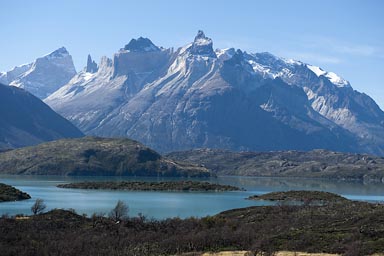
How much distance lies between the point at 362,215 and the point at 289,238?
30.3 meters

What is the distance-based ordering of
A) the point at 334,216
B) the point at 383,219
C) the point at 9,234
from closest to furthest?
the point at 9,234 < the point at 383,219 < the point at 334,216

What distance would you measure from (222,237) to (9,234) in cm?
3268

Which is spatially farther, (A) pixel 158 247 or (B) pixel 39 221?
(B) pixel 39 221

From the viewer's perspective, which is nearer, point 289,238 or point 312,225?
point 289,238

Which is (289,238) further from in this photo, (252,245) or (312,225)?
(312,225)

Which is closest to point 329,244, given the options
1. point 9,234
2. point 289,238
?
point 289,238

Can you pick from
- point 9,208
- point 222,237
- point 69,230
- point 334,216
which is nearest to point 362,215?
point 334,216

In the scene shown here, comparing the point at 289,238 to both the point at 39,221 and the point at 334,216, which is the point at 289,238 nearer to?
the point at 334,216

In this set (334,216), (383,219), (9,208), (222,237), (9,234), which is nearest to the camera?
(9,234)

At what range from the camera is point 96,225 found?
110625mm

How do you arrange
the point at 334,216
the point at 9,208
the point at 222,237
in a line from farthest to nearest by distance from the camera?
the point at 9,208 → the point at 334,216 → the point at 222,237

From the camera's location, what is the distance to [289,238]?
328 feet

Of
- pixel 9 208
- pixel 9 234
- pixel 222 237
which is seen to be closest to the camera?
pixel 9 234

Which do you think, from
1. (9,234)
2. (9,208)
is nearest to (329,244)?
(9,234)
